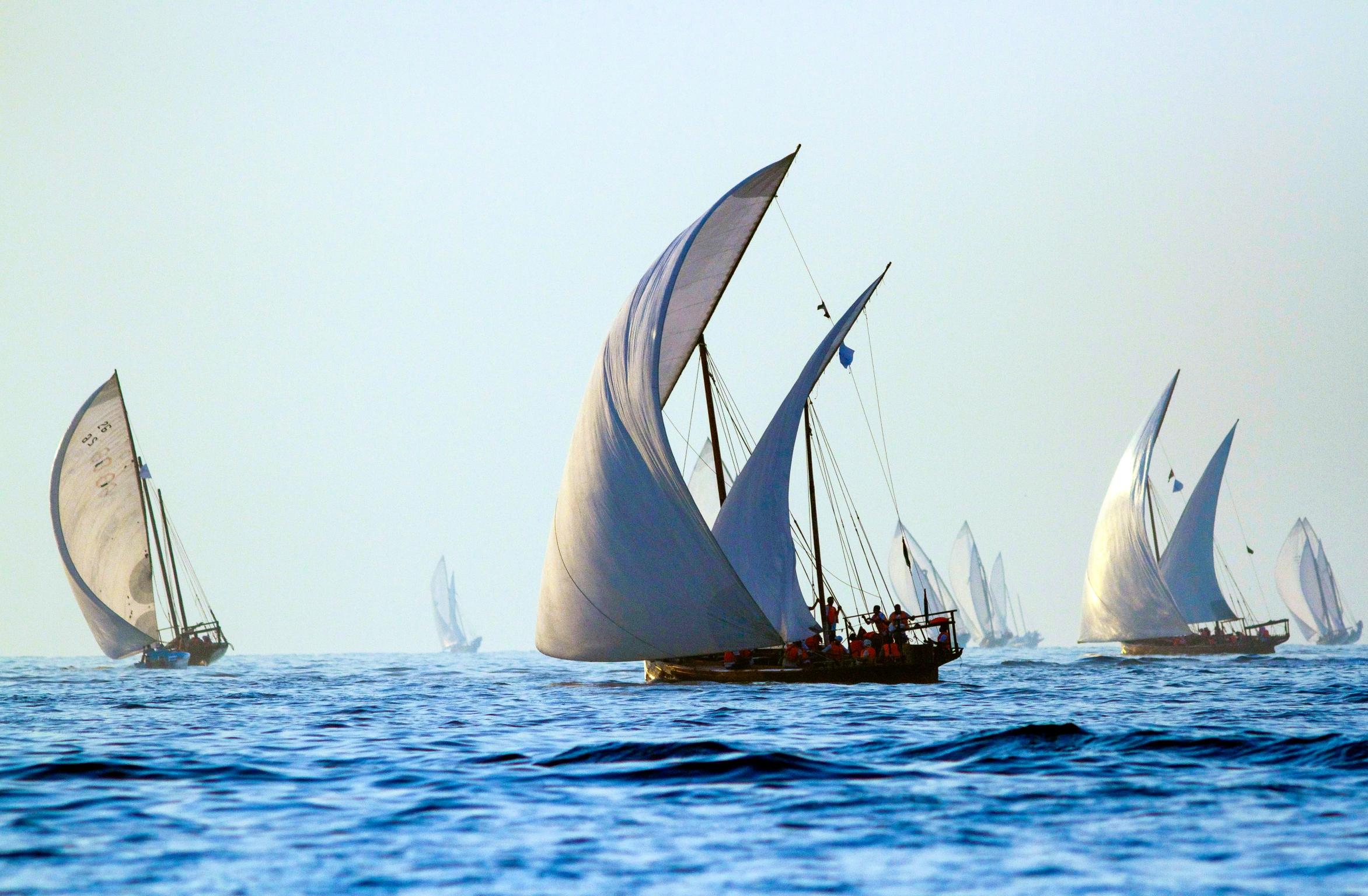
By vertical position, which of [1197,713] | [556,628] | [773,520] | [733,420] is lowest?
[1197,713]

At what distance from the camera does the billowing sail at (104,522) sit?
6475cm

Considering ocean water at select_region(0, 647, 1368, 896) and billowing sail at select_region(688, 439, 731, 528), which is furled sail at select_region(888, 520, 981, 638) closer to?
billowing sail at select_region(688, 439, 731, 528)

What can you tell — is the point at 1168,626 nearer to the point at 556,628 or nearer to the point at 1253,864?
the point at 556,628

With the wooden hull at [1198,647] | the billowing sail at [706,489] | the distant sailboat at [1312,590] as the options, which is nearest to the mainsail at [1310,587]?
the distant sailboat at [1312,590]

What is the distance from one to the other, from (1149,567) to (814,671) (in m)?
36.8

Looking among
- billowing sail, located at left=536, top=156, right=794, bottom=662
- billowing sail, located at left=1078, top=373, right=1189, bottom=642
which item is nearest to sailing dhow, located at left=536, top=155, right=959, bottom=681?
billowing sail, located at left=536, top=156, right=794, bottom=662

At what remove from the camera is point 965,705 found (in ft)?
96.1

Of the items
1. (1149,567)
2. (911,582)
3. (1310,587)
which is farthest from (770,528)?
(1310,587)

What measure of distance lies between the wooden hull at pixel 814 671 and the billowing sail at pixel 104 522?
1464 inches

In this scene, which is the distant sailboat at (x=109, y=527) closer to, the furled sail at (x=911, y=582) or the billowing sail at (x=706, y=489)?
the billowing sail at (x=706, y=489)

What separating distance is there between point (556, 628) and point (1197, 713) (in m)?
15.4

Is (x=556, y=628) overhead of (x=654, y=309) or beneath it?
beneath

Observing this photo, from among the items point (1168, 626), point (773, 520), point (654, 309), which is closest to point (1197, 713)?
point (773, 520)

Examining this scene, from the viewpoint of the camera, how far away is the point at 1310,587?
126m
